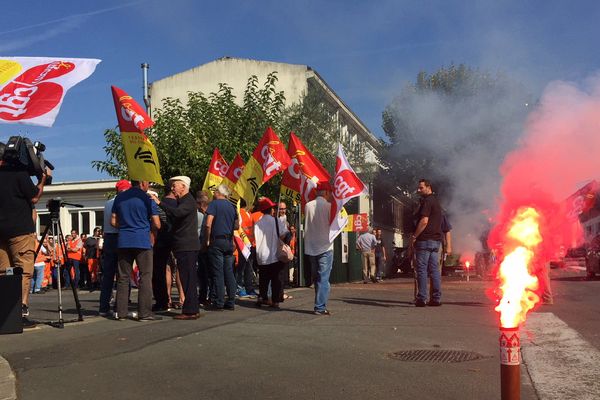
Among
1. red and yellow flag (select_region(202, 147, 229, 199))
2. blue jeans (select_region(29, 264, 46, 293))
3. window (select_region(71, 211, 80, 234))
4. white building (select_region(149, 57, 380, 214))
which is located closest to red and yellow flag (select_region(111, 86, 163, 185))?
red and yellow flag (select_region(202, 147, 229, 199))

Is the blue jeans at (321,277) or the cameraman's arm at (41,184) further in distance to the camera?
the blue jeans at (321,277)

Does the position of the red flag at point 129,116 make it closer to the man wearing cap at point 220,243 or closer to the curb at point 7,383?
the man wearing cap at point 220,243

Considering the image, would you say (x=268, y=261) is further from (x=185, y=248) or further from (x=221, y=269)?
(x=185, y=248)

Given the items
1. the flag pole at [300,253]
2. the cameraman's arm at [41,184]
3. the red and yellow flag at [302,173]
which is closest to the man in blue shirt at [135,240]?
the cameraman's arm at [41,184]

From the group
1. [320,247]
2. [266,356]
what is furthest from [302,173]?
[266,356]

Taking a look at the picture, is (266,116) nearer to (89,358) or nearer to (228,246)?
(228,246)

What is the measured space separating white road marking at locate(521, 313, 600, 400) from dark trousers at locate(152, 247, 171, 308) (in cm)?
512

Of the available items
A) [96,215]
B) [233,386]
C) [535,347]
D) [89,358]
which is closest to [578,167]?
[535,347]

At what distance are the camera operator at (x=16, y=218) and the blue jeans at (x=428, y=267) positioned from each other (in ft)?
19.3

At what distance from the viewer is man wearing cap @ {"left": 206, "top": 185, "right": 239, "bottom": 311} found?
974cm

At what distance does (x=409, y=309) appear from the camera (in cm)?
1012

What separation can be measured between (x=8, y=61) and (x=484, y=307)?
7.66 meters

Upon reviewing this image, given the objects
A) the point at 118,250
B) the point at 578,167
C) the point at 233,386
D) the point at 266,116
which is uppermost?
the point at 266,116

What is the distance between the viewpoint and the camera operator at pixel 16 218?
7.48m
